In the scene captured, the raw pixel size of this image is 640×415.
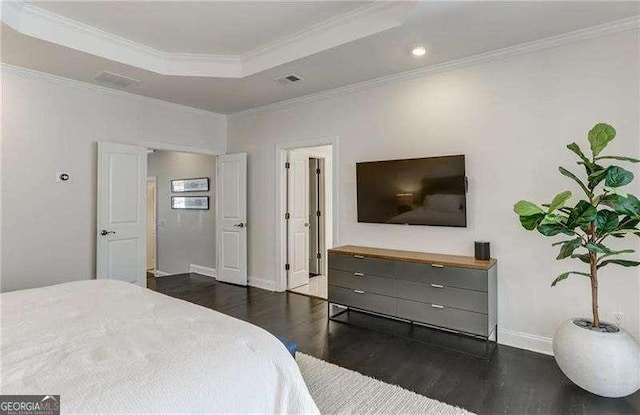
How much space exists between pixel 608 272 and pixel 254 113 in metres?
4.64

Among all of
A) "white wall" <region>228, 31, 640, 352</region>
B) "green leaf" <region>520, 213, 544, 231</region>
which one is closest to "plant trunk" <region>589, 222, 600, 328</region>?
"green leaf" <region>520, 213, 544, 231</region>

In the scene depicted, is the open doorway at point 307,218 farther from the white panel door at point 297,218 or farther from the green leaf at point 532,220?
the green leaf at point 532,220

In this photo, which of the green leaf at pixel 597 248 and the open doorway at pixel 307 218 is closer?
the green leaf at pixel 597 248

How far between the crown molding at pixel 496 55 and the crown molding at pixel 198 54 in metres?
0.98

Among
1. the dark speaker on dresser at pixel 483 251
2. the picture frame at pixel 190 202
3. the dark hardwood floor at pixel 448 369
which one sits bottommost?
the dark hardwood floor at pixel 448 369

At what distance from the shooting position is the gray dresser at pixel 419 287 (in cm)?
292

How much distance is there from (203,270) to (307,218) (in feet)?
7.48

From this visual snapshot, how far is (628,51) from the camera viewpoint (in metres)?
2.68

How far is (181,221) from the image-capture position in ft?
21.6

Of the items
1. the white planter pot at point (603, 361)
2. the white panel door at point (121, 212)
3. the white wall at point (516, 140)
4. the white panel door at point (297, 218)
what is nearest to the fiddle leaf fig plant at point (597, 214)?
the white planter pot at point (603, 361)

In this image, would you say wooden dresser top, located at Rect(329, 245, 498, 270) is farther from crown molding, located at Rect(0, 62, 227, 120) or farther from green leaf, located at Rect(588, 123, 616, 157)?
crown molding, located at Rect(0, 62, 227, 120)

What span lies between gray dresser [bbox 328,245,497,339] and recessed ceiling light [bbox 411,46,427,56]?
6.39 feet

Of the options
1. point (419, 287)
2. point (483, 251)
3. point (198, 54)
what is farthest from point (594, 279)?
point (198, 54)

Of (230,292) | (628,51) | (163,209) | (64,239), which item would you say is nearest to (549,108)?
(628,51)
